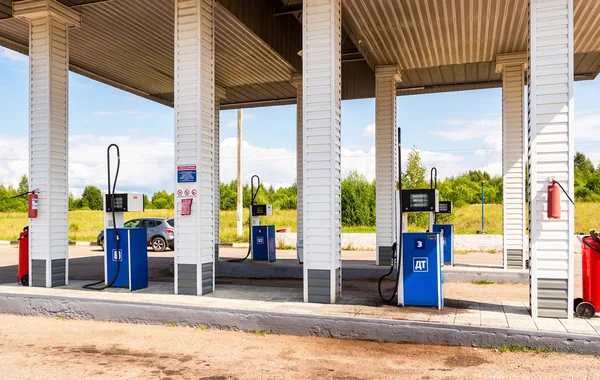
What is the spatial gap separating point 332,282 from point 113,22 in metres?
7.02

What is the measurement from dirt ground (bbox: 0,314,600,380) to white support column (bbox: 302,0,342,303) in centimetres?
129

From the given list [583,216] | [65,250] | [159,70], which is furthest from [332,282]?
[583,216]

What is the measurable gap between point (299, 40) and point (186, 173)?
20.3ft

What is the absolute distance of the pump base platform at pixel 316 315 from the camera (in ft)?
19.7

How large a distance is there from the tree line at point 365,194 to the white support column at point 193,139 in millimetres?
13625

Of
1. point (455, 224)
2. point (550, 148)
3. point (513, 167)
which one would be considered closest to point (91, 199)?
point (455, 224)

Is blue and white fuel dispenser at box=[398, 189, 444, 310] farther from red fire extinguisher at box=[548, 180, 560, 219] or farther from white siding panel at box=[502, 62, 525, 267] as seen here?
white siding panel at box=[502, 62, 525, 267]

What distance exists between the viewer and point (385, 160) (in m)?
13.3

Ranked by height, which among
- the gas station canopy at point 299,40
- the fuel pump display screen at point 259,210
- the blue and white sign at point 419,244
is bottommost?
the blue and white sign at point 419,244

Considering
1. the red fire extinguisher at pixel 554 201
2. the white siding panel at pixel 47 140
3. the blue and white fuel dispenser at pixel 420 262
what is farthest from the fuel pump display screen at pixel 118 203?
the red fire extinguisher at pixel 554 201

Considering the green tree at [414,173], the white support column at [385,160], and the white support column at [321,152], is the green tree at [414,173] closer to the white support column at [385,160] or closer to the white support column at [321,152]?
the white support column at [385,160]

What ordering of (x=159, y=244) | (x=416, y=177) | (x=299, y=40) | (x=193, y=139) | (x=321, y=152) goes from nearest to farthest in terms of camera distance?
(x=321, y=152), (x=193, y=139), (x=299, y=40), (x=159, y=244), (x=416, y=177)

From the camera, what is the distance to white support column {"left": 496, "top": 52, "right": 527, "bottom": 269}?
39.7 feet

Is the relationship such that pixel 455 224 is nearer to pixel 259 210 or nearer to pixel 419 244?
pixel 259 210
